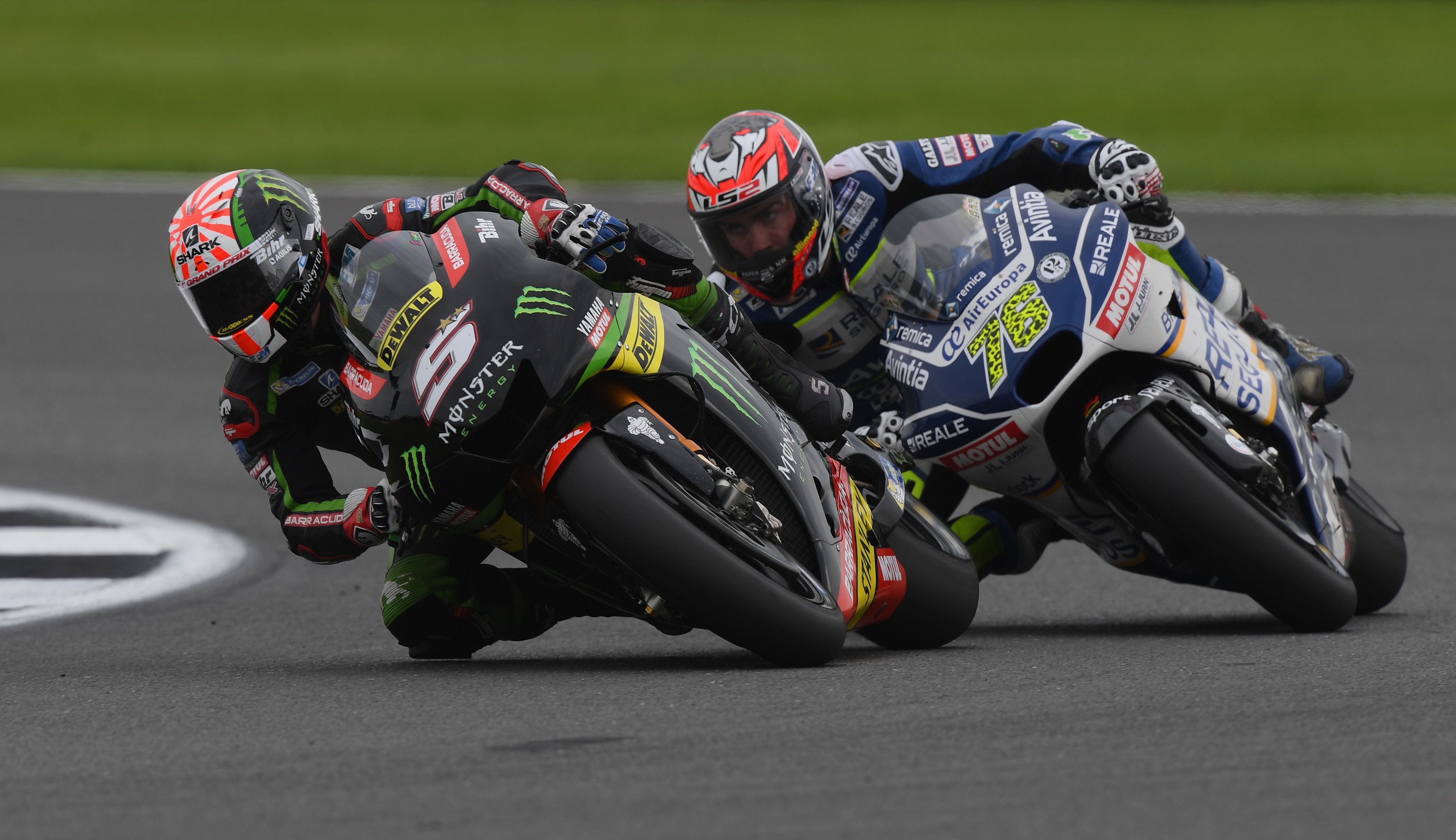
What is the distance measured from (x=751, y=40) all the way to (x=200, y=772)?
25.1m

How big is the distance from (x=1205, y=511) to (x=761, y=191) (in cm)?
145

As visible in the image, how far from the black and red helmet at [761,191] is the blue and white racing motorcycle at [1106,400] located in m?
0.24

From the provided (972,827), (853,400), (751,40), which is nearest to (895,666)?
(853,400)

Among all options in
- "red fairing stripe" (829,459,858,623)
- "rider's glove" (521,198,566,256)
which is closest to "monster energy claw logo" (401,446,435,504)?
"rider's glove" (521,198,566,256)

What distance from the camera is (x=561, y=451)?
404 cm

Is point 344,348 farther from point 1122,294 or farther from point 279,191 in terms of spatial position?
point 1122,294

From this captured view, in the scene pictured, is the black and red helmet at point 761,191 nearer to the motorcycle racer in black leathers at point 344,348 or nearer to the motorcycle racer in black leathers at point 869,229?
the motorcycle racer in black leathers at point 869,229

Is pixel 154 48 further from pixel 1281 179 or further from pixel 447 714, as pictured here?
pixel 447 714

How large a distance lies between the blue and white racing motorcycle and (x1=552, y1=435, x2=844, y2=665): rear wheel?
99 cm

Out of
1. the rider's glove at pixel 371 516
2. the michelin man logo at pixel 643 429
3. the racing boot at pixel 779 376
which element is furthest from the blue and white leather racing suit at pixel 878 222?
the rider's glove at pixel 371 516

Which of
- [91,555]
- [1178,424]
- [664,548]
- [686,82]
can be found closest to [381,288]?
[664,548]

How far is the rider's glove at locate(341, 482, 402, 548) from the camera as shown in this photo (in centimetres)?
452

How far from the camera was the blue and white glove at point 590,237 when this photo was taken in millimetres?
4613

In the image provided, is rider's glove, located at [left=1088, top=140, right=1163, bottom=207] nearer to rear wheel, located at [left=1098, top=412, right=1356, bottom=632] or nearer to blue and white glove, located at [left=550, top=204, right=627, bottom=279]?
rear wheel, located at [left=1098, top=412, right=1356, bottom=632]
